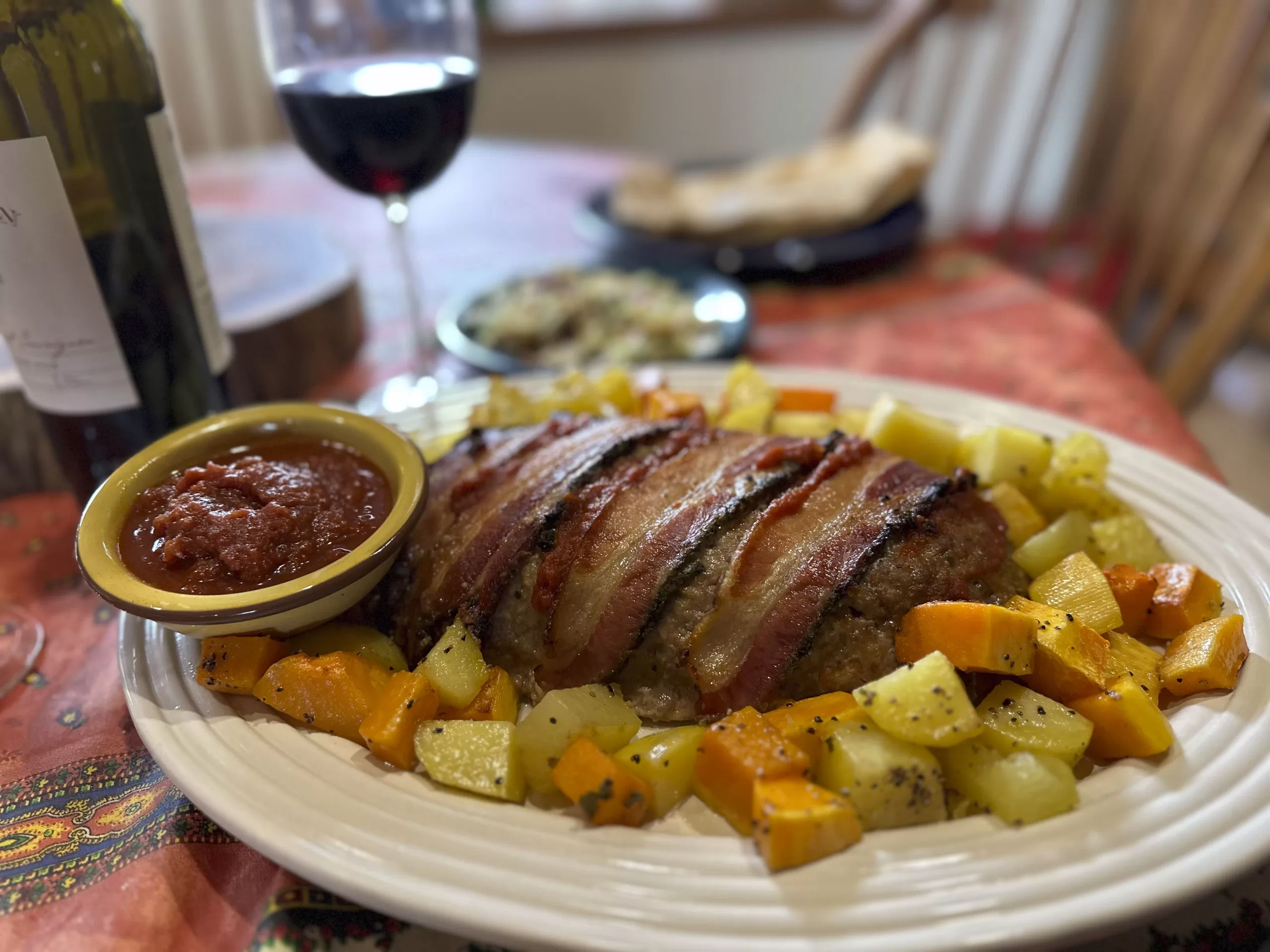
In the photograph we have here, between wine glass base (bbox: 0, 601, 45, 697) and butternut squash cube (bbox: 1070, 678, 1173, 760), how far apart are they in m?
1.83

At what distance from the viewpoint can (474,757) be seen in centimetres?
131

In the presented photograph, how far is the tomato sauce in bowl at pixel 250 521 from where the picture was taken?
4.62 feet

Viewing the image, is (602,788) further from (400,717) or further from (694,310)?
(694,310)

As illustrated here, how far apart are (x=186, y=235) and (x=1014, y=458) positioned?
5.72 ft

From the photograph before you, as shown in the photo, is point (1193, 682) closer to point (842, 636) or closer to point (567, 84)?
point (842, 636)

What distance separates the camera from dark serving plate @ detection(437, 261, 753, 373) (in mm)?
2572

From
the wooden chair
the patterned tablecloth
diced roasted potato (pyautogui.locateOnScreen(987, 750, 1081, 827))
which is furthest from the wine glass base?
the wooden chair

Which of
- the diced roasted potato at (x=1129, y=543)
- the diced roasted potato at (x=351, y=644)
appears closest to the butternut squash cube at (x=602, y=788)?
the diced roasted potato at (x=351, y=644)

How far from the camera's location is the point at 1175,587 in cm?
152

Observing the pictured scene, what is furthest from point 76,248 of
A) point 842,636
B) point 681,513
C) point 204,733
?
point 842,636

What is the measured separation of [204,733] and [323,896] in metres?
0.31

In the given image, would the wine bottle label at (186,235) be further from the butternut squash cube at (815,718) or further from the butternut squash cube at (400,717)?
the butternut squash cube at (815,718)

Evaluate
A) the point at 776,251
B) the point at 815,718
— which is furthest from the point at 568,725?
the point at 776,251

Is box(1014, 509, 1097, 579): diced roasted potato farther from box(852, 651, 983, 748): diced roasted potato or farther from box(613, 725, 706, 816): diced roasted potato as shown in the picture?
box(613, 725, 706, 816): diced roasted potato
